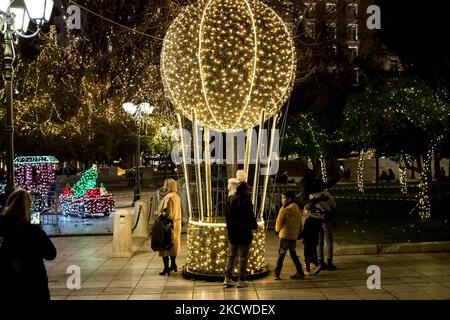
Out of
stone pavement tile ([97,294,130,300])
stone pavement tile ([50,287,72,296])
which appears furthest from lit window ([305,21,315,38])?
stone pavement tile ([50,287,72,296])

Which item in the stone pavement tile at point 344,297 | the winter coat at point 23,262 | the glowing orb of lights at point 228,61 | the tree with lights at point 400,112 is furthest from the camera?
the tree with lights at point 400,112

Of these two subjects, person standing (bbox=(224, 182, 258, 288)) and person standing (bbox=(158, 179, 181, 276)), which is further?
person standing (bbox=(158, 179, 181, 276))

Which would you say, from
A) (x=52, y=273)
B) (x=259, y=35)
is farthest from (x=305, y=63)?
(x=52, y=273)

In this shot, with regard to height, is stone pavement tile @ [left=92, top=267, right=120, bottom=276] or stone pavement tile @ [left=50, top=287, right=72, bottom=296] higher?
stone pavement tile @ [left=92, top=267, right=120, bottom=276]

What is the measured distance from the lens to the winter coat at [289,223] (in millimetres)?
8703

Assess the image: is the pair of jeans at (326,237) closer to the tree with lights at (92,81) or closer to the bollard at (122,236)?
the bollard at (122,236)

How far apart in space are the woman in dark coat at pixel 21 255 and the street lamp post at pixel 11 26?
430 cm

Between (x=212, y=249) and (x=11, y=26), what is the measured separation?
511 cm

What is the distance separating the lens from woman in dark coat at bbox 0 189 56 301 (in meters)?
4.87

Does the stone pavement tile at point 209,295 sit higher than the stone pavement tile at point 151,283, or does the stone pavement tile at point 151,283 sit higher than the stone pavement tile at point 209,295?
the stone pavement tile at point 209,295

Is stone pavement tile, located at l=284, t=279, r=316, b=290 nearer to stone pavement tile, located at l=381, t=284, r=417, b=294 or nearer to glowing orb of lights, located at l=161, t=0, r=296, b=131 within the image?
stone pavement tile, located at l=381, t=284, r=417, b=294

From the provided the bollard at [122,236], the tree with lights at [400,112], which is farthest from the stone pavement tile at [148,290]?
the tree with lights at [400,112]

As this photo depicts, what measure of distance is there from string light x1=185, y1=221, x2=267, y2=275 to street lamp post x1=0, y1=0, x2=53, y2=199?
3138mm

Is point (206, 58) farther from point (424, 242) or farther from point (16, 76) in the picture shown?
point (16, 76)
